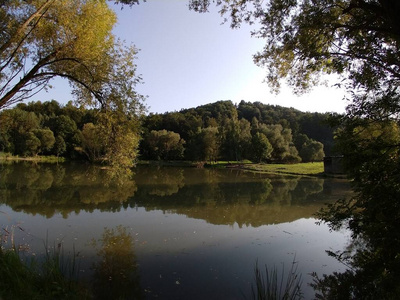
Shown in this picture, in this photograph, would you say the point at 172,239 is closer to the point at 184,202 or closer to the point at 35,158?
the point at 184,202

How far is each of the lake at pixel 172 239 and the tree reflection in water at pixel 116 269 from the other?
2 centimetres

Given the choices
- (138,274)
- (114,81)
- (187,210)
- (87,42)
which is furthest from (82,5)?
(187,210)

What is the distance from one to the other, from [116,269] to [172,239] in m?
2.93

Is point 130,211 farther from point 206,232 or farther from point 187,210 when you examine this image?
point 206,232

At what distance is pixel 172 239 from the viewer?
32.8ft

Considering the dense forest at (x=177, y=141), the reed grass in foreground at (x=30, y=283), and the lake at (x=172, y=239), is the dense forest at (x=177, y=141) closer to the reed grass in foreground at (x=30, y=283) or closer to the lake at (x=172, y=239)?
the lake at (x=172, y=239)

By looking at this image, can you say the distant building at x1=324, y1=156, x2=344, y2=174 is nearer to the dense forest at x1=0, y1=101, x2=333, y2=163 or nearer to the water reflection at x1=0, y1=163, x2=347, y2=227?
the water reflection at x1=0, y1=163, x2=347, y2=227

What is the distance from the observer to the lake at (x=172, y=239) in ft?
22.1

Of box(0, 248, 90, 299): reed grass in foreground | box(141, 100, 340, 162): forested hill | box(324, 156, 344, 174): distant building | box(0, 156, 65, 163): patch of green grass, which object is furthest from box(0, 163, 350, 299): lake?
box(0, 156, 65, 163): patch of green grass

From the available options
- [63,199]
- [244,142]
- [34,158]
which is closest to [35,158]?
[34,158]

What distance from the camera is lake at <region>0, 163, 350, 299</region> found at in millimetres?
6734

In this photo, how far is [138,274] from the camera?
7047 millimetres

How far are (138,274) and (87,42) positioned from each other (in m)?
7.11

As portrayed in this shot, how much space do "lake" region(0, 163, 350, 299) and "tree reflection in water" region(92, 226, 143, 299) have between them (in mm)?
23
